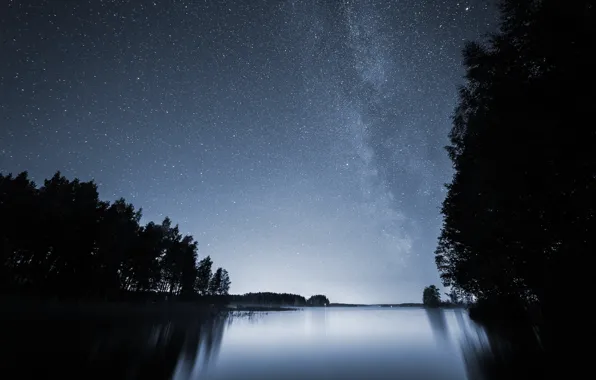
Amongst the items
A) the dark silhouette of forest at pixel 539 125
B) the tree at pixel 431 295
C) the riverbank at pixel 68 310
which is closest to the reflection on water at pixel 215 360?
the dark silhouette of forest at pixel 539 125

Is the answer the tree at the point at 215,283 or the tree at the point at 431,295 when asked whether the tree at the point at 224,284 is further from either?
the tree at the point at 431,295

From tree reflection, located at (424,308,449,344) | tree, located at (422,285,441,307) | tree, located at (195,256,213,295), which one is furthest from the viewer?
tree, located at (422,285,441,307)

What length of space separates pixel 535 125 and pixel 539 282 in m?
14.1

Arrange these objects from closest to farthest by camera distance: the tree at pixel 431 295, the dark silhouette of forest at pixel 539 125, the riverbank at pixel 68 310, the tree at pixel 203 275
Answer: the dark silhouette of forest at pixel 539 125, the riverbank at pixel 68 310, the tree at pixel 203 275, the tree at pixel 431 295

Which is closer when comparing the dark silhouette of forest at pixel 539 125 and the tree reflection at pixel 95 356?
the dark silhouette of forest at pixel 539 125

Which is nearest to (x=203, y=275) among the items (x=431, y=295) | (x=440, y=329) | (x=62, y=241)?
(x=62, y=241)

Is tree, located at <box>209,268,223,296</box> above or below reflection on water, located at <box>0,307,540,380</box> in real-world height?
above

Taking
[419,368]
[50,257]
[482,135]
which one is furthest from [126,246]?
[482,135]

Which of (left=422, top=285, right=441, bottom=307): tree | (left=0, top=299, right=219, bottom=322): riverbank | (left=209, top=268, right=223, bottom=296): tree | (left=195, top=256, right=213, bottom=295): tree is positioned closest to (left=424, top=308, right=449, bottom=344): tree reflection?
(left=0, top=299, right=219, bottom=322): riverbank

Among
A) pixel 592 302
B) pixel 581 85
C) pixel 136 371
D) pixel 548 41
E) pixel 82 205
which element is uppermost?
pixel 82 205

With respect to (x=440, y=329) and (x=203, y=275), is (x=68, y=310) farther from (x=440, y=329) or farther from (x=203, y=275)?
(x=203, y=275)

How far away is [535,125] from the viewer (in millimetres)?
7711

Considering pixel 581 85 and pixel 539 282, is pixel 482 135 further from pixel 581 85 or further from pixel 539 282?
pixel 539 282

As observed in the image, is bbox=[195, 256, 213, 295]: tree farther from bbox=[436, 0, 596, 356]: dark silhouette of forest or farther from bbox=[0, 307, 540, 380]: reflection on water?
bbox=[436, 0, 596, 356]: dark silhouette of forest
